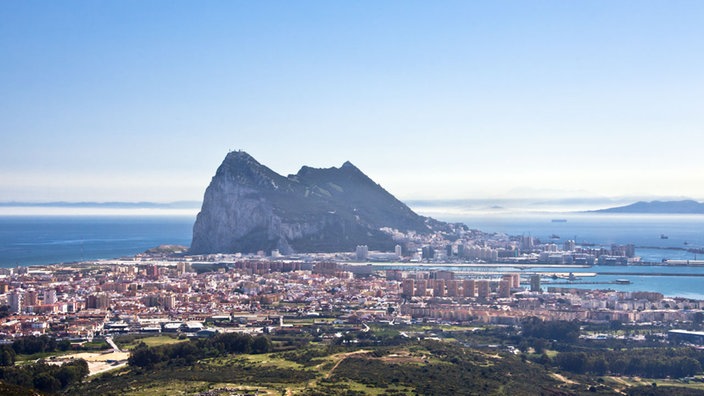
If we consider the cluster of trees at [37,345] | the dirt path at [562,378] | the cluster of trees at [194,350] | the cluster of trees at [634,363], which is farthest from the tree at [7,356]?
the cluster of trees at [634,363]

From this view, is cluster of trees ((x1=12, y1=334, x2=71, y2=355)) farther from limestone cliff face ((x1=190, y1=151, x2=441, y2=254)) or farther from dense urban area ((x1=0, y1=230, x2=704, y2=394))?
limestone cliff face ((x1=190, y1=151, x2=441, y2=254))

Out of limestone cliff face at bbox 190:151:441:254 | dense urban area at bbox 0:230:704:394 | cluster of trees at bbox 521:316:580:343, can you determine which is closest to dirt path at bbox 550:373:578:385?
dense urban area at bbox 0:230:704:394

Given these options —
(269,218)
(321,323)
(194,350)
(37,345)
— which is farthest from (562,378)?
(269,218)

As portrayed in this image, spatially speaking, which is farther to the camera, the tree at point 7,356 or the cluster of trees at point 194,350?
the cluster of trees at point 194,350

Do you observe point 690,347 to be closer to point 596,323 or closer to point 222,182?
point 596,323

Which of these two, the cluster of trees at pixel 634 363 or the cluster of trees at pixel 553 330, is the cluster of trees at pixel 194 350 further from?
the cluster of trees at pixel 553 330
